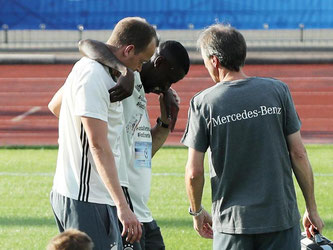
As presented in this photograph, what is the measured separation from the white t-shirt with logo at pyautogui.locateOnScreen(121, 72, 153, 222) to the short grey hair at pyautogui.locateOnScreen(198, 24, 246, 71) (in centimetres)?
76

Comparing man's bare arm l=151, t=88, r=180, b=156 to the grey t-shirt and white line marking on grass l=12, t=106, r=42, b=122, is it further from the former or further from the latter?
white line marking on grass l=12, t=106, r=42, b=122

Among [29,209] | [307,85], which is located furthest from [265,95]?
[307,85]

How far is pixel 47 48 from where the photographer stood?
26266 mm

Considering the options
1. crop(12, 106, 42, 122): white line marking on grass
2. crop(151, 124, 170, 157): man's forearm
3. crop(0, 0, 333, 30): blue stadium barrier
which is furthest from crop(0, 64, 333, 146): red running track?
crop(151, 124, 170, 157): man's forearm

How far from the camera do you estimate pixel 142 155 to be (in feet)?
16.7

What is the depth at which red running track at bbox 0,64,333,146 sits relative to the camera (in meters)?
16.5

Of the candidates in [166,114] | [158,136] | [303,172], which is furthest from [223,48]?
[158,136]

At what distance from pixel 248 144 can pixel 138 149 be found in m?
1.05

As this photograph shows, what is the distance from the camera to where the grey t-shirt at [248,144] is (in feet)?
13.7

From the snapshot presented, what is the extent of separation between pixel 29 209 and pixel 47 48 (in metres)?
17.7

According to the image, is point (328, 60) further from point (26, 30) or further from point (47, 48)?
point (26, 30)

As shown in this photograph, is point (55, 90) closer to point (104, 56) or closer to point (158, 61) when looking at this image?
point (158, 61)

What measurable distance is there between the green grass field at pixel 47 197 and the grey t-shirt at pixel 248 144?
125 inches

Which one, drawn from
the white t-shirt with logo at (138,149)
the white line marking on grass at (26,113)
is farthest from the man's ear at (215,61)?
the white line marking on grass at (26,113)
